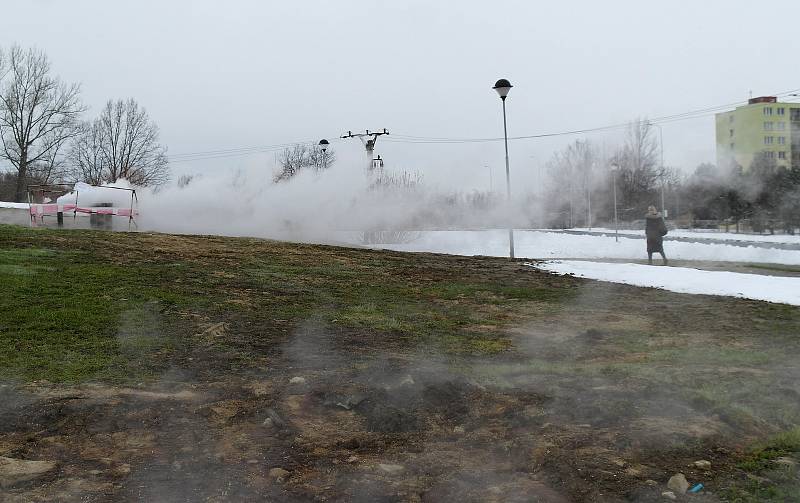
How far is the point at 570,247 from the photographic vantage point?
2245cm

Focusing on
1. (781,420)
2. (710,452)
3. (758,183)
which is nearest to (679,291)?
(781,420)

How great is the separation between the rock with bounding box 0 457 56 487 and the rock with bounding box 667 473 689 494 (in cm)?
350

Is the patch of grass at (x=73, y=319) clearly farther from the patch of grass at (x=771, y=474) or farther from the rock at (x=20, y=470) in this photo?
the patch of grass at (x=771, y=474)

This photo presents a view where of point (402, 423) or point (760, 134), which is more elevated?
point (760, 134)

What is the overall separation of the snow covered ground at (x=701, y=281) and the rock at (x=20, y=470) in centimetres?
1040

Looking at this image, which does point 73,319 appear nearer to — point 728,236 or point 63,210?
point 63,210

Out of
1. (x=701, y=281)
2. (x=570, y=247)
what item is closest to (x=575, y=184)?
(x=570, y=247)

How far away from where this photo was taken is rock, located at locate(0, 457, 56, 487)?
3656mm

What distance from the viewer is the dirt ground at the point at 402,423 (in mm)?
3570

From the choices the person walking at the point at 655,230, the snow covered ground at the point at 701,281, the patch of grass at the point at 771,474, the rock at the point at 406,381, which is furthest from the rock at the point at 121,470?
the person walking at the point at 655,230

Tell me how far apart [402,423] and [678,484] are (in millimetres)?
1834

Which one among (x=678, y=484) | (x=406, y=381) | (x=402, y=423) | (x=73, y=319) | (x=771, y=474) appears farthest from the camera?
(x=73, y=319)

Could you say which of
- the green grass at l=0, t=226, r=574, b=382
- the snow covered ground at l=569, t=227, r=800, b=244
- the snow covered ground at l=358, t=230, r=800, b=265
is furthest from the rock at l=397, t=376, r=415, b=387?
the snow covered ground at l=569, t=227, r=800, b=244

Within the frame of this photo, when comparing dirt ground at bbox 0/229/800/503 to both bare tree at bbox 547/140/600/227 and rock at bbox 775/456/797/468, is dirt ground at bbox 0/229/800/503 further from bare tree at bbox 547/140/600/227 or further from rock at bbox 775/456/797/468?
bare tree at bbox 547/140/600/227
